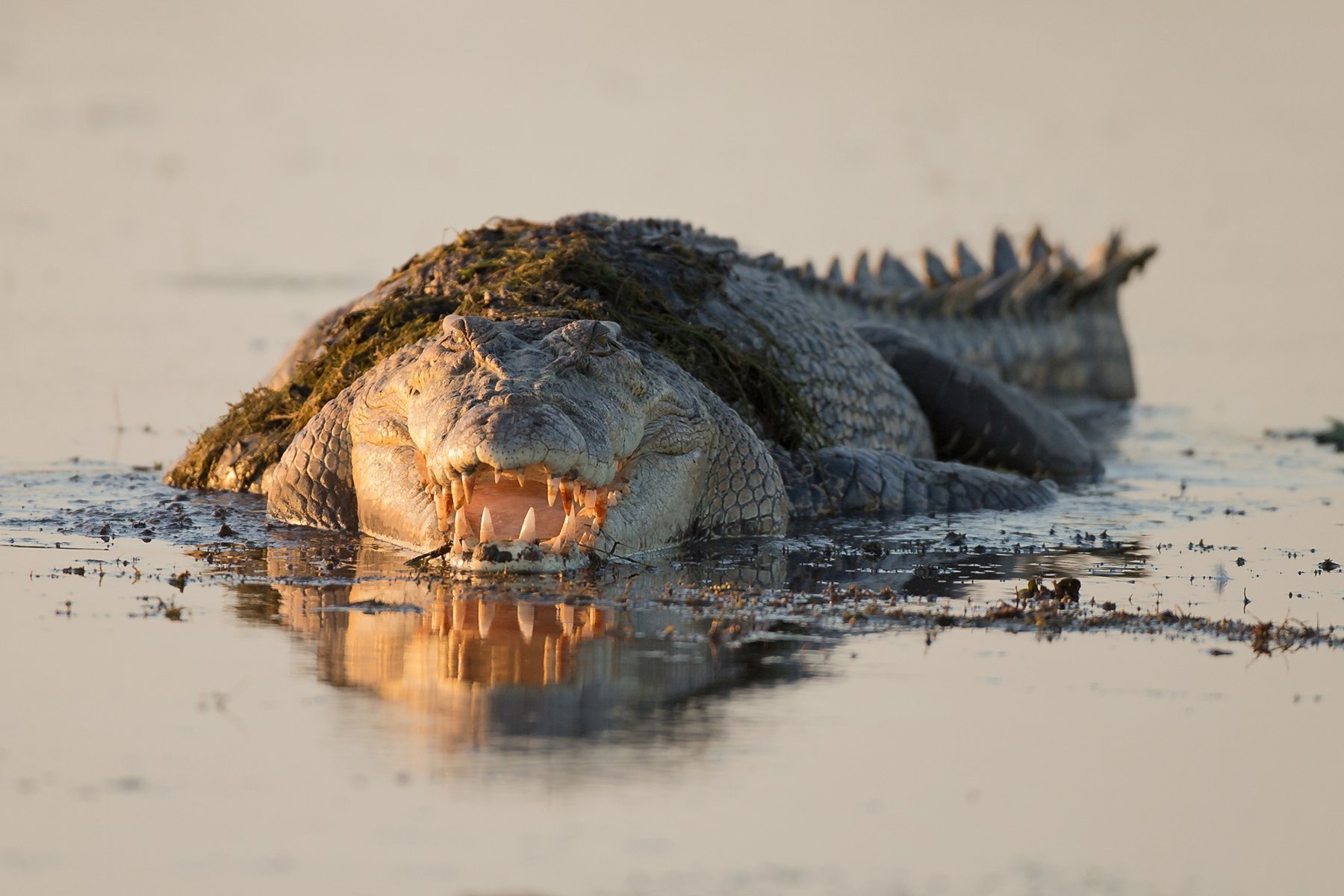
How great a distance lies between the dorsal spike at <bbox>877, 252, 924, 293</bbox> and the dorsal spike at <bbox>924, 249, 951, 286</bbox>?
35 cm

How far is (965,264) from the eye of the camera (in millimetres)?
16375

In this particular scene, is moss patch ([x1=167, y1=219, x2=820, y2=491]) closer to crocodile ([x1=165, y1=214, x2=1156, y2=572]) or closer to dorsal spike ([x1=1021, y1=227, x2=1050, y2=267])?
crocodile ([x1=165, y1=214, x2=1156, y2=572])

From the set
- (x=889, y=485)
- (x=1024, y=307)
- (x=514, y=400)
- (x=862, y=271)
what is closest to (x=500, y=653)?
(x=514, y=400)

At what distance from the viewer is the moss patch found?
8.81 m

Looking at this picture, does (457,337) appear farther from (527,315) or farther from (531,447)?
(531,447)

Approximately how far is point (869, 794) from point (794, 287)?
7.74m

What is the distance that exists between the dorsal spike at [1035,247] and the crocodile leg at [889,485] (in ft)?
24.6

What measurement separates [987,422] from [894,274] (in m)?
3.88

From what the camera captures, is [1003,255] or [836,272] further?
[1003,255]

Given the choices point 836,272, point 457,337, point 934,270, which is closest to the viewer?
point 457,337

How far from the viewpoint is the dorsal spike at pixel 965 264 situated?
16.3m

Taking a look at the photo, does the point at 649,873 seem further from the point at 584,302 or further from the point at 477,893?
the point at 584,302

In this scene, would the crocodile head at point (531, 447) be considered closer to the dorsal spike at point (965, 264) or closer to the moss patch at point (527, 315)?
the moss patch at point (527, 315)

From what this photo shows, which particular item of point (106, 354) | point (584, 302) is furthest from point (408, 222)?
point (584, 302)
